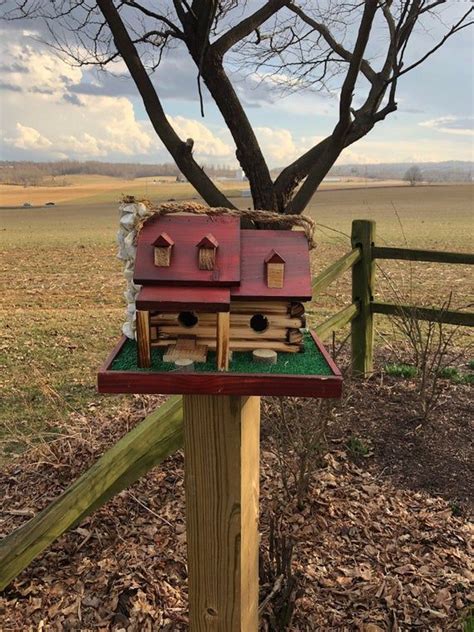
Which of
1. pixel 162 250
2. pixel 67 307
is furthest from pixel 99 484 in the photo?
pixel 67 307

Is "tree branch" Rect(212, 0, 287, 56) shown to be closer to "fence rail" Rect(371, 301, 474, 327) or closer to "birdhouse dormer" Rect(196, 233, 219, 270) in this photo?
"birdhouse dormer" Rect(196, 233, 219, 270)

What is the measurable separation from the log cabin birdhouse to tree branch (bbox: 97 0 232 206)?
1816mm

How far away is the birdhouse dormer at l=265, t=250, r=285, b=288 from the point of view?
162 centimetres

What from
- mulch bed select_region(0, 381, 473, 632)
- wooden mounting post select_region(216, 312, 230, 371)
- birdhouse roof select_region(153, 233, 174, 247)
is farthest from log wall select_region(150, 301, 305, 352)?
mulch bed select_region(0, 381, 473, 632)

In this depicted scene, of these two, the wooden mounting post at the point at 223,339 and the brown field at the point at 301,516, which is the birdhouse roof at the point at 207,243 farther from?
the brown field at the point at 301,516

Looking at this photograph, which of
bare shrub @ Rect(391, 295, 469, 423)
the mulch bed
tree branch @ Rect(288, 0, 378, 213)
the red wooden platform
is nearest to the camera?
the red wooden platform

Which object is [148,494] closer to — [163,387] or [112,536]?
[112,536]

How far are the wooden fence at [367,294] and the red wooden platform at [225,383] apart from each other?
2.73 m

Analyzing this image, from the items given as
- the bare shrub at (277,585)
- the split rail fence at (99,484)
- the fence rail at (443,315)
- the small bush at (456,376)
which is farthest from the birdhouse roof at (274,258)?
the small bush at (456,376)

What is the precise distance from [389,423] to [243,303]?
112 inches

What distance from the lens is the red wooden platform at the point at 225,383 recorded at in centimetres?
151

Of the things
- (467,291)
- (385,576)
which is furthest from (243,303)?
(467,291)

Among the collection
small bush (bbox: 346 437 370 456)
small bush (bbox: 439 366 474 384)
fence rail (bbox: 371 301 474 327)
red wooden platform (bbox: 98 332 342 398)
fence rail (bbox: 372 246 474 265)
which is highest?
red wooden platform (bbox: 98 332 342 398)

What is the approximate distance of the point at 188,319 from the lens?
169cm
